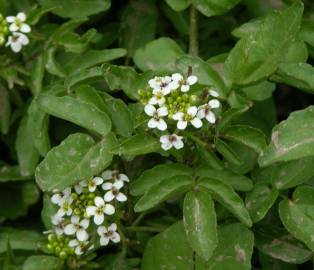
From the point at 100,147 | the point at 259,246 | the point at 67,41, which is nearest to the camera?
the point at 100,147

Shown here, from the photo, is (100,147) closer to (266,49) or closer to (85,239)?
(85,239)

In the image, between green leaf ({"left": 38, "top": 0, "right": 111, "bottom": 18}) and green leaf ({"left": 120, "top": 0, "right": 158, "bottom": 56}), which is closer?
green leaf ({"left": 38, "top": 0, "right": 111, "bottom": 18})

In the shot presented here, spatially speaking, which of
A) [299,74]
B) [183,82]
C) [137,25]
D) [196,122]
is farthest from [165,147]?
[137,25]

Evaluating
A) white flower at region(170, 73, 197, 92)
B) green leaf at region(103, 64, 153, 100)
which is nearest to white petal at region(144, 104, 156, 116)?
white flower at region(170, 73, 197, 92)

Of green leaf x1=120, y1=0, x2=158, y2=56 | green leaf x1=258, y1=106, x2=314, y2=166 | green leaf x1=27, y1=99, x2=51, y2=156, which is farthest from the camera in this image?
green leaf x1=120, y1=0, x2=158, y2=56

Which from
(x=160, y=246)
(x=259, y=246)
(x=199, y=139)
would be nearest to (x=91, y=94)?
(x=199, y=139)

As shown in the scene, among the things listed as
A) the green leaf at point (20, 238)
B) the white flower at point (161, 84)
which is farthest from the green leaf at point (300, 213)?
the green leaf at point (20, 238)

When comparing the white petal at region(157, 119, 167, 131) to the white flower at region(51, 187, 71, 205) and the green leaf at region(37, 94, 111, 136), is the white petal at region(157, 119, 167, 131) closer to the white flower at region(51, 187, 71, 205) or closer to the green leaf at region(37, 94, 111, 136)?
the green leaf at region(37, 94, 111, 136)
